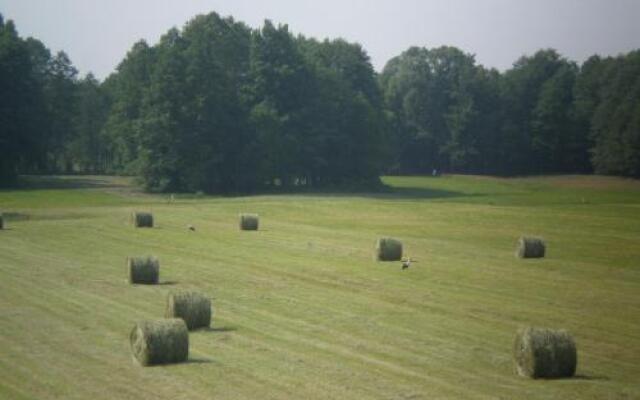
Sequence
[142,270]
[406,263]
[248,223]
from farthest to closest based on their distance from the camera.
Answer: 1. [248,223]
2. [406,263]
3. [142,270]

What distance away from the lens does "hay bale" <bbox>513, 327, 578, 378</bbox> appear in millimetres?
16672

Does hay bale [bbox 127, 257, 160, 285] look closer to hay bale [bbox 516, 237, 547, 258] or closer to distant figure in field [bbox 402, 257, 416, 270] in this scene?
distant figure in field [bbox 402, 257, 416, 270]

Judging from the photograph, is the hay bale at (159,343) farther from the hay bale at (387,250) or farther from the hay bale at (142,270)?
the hay bale at (387,250)

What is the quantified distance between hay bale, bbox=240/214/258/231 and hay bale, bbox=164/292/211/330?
2785 centimetres

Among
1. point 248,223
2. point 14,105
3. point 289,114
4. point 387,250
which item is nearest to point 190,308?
point 387,250

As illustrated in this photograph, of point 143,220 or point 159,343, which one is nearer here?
point 159,343

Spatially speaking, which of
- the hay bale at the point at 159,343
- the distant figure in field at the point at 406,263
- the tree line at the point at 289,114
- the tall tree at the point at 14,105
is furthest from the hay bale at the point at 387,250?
the tall tree at the point at 14,105

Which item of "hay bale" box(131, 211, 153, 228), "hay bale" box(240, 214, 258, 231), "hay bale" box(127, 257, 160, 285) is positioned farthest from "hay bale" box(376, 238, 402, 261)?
"hay bale" box(131, 211, 153, 228)

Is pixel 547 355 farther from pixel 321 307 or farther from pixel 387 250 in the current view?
pixel 387 250

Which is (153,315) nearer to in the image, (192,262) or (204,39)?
(192,262)

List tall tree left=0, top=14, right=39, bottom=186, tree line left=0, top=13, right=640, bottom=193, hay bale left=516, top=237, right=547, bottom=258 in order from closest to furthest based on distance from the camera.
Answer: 1. hay bale left=516, top=237, right=547, bottom=258
2. tall tree left=0, top=14, right=39, bottom=186
3. tree line left=0, top=13, right=640, bottom=193

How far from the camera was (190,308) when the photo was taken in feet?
69.6

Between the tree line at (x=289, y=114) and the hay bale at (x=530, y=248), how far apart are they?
56891 millimetres

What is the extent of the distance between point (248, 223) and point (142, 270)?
69.1 ft
